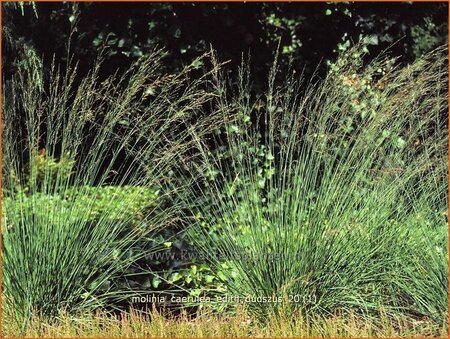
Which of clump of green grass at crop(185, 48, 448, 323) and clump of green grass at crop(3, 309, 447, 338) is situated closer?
clump of green grass at crop(3, 309, 447, 338)

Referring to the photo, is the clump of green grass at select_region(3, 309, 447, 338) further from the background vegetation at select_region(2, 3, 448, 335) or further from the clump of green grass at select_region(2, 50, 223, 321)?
the clump of green grass at select_region(2, 50, 223, 321)

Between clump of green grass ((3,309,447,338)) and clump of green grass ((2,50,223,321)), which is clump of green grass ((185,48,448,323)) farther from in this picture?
clump of green grass ((2,50,223,321))

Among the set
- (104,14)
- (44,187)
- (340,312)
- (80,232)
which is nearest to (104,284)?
(80,232)

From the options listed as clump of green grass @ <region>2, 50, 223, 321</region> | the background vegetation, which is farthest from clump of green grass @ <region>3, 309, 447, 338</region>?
clump of green grass @ <region>2, 50, 223, 321</region>

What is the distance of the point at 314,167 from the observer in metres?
4.43

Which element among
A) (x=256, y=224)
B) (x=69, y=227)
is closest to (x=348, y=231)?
(x=256, y=224)

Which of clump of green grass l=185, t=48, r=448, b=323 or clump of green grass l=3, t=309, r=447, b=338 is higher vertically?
clump of green grass l=185, t=48, r=448, b=323

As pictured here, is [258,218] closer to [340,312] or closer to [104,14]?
[340,312]

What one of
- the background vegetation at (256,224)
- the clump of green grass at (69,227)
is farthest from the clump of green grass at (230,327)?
the clump of green grass at (69,227)

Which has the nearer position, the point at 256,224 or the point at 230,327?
the point at 230,327

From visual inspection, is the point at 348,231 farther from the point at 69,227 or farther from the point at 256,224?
the point at 69,227

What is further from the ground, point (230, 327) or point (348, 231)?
point (348, 231)

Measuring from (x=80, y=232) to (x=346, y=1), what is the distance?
3132 mm

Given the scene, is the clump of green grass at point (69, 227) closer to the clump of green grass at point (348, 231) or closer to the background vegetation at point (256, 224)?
the background vegetation at point (256, 224)
